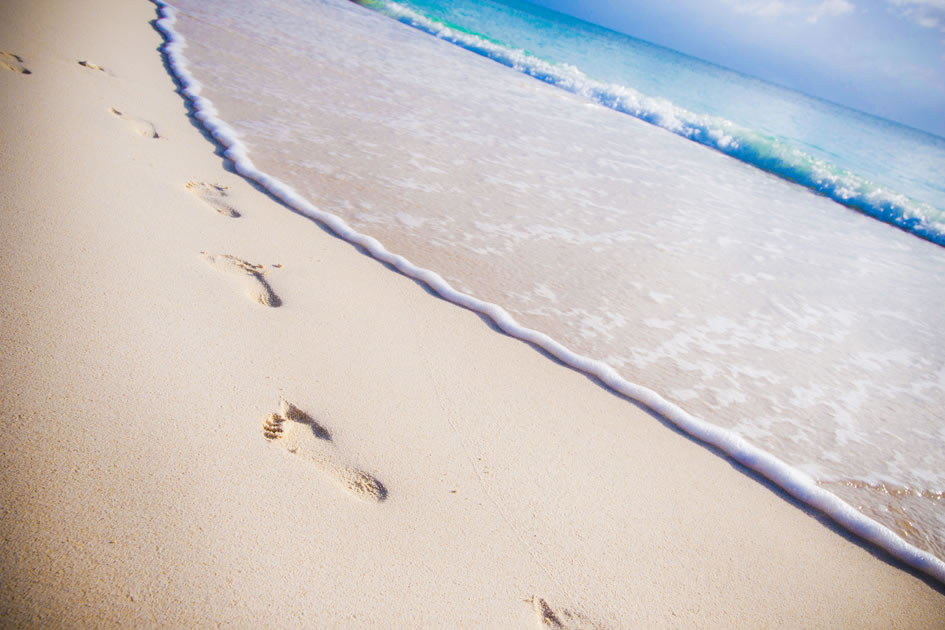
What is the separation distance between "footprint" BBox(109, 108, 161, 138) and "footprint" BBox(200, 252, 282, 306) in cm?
159

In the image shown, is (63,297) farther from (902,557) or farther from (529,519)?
(902,557)

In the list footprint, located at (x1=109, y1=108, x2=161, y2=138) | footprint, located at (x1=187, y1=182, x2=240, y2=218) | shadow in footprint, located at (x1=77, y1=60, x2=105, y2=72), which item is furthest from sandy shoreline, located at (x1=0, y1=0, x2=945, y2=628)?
shadow in footprint, located at (x1=77, y1=60, x2=105, y2=72)

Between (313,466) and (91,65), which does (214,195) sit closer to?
(313,466)

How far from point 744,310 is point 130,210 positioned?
3571mm

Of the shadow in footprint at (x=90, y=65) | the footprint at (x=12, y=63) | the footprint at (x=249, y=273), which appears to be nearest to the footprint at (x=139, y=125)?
the footprint at (x=12, y=63)

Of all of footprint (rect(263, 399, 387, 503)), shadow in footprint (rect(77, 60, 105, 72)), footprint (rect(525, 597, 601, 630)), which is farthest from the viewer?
shadow in footprint (rect(77, 60, 105, 72))

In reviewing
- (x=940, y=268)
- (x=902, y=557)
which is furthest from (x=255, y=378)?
(x=940, y=268)

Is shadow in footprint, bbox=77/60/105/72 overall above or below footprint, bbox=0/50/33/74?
above

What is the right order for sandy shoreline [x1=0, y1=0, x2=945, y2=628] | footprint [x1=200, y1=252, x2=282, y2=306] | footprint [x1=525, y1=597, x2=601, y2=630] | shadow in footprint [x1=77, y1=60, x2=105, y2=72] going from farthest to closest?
1. shadow in footprint [x1=77, y1=60, x2=105, y2=72]
2. footprint [x1=200, y1=252, x2=282, y2=306]
3. footprint [x1=525, y1=597, x2=601, y2=630]
4. sandy shoreline [x1=0, y1=0, x2=945, y2=628]

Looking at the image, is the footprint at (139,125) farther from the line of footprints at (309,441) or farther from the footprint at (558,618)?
the footprint at (558,618)

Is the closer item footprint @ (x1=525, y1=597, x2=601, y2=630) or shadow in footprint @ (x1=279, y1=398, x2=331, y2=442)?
footprint @ (x1=525, y1=597, x2=601, y2=630)

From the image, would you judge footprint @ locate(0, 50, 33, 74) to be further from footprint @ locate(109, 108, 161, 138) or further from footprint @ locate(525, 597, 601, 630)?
footprint @ locate(525, 597, 601, 630)

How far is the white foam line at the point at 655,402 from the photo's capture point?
70.2 inches

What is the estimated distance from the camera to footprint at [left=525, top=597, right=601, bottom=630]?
4.09 feet
